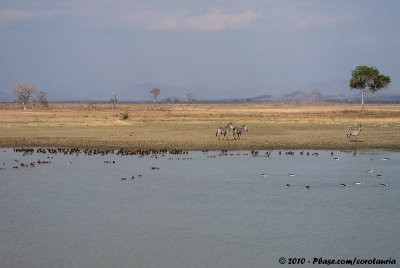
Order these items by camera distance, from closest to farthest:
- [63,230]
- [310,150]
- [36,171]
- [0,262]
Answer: [0,262] → [63,230] → [36,171] → [310,150]

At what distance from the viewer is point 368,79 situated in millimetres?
85438

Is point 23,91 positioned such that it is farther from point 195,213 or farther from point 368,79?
point 195,213

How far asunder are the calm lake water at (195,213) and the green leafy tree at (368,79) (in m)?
58.2

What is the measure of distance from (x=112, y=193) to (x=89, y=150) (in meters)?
14.2

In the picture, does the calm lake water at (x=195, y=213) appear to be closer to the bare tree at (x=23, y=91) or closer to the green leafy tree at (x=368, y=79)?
the green leafy tree at (x=368, y=79)

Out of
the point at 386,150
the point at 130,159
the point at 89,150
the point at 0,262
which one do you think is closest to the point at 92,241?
the point at 0,262

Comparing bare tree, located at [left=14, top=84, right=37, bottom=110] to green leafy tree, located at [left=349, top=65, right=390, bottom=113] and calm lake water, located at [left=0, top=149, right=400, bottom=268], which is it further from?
calm lake water, located at [left=0, top=149, right=400, bottom=268]

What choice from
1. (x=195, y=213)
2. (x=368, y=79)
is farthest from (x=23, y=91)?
(x=195, y=213)

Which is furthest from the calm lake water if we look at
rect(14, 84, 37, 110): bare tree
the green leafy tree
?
rect(14, 84, 37, 110): bare tree

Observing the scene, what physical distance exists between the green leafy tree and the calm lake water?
58206 mm

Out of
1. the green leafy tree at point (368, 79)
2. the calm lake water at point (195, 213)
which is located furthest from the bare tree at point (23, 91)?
the calm lake water at point (195, 213)

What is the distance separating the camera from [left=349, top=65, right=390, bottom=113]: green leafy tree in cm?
8485

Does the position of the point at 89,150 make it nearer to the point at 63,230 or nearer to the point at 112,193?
the point at 112,193

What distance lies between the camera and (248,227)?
51.6 ft
